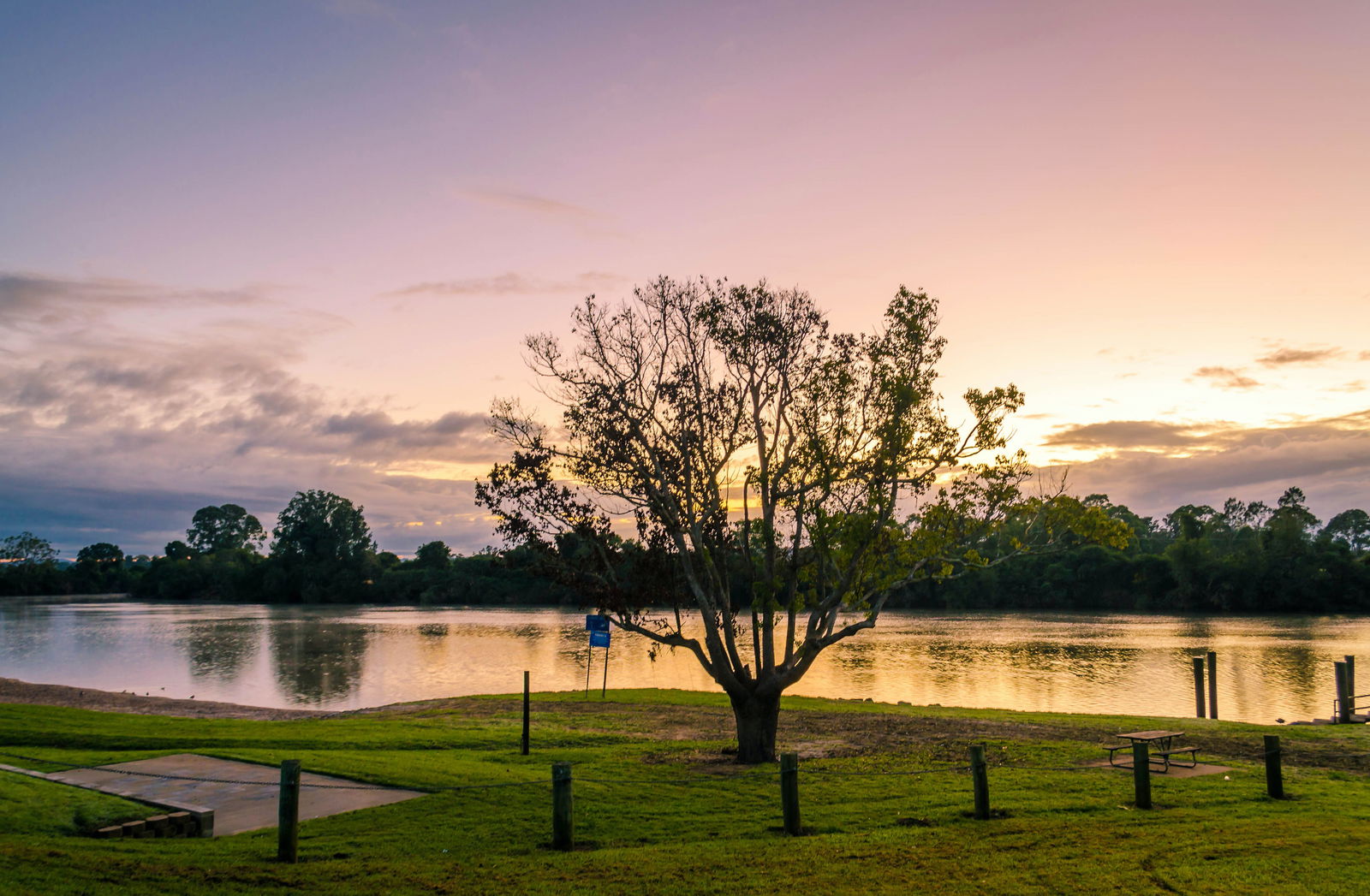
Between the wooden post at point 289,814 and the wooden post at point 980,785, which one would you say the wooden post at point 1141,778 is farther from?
the wooden post at point 289,814

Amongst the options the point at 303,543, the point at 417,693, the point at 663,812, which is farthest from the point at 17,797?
the point at 303,543

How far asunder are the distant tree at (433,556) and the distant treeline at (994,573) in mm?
214

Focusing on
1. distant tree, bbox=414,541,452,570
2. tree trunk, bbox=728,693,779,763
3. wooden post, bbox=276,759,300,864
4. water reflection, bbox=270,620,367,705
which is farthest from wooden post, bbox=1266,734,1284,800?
distant tree, bbox=414,541,452,570

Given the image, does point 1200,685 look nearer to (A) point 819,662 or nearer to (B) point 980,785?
(B) point 980,785

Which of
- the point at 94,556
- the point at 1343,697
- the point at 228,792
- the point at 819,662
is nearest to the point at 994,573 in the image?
the point at 819,662

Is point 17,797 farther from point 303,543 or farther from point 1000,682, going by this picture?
point 303,543

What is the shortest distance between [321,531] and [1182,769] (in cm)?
15165

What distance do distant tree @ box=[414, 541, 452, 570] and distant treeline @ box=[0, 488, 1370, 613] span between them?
0.21m

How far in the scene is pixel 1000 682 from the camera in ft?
125

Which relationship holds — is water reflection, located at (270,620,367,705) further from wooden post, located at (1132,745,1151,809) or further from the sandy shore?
wooden post, located at (1132,745,1151,809)

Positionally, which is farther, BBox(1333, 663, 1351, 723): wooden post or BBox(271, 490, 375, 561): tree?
BBox(271, 490, 375, 561): tree

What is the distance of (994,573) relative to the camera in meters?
107

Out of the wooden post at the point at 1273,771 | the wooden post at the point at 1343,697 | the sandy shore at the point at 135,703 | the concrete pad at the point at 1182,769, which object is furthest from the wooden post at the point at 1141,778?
the sandy shore at the point at 135,703

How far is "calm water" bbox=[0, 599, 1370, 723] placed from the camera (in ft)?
115
